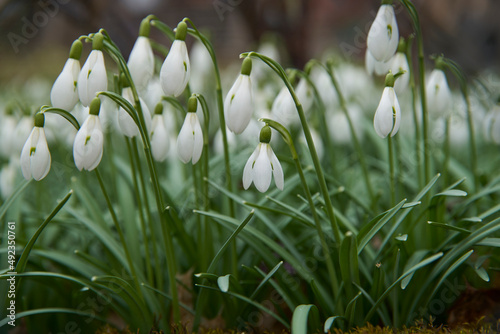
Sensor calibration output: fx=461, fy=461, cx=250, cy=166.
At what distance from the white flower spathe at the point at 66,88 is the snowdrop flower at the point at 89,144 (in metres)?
0.13

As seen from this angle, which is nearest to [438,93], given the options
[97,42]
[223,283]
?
[223,283]

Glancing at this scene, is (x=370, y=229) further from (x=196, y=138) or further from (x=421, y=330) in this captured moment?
(x=196, y=138)

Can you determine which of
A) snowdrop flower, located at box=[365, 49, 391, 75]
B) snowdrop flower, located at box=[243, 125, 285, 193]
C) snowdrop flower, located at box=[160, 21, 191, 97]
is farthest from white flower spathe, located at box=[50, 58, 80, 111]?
snowdrop flower, located at box=[365, 49, 391, 75]

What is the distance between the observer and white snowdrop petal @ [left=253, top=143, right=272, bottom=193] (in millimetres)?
1252

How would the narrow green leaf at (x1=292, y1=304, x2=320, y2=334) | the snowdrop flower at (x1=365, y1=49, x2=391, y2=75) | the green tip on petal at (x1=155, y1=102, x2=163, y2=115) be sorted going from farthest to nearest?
the snowdrop flower at (x1=365, y1=49, x2=391, y2=75) < the green tip on petal at (x1=155, y1=102, x2=163, y2=115) < the narrow green leaf at (x1=292, y1=304, x2=320, y2=334)

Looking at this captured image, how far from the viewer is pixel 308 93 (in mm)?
1839

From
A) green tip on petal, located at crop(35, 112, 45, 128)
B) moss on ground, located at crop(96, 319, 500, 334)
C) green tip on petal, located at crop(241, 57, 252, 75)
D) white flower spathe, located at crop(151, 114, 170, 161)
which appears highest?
green tip on petal, located at crop(241, 57, 252, 75)

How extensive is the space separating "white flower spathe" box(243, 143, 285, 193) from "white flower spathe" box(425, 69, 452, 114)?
2.66 ft

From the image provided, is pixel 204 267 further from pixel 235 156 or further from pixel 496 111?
pixel 496 111

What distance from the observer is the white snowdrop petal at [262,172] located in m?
1.25

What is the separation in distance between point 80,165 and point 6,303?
72 centimetres

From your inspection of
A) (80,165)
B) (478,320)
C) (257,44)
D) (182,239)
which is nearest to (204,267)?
(182,239)

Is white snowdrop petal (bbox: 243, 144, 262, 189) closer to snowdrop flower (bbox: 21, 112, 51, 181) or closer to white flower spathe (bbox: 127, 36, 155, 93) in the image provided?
white flower spathe (bbox: 127, 36, 155, 93)

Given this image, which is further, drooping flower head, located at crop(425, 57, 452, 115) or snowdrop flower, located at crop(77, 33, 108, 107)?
drooping flower head, located at crop(425, 57, 452, 115)
